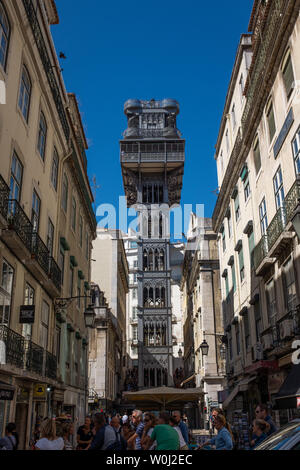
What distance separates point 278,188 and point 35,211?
9132mm

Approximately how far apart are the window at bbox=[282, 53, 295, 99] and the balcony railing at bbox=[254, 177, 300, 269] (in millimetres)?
3564

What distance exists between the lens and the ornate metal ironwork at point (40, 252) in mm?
15844

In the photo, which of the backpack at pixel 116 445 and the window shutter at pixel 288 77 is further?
the window shutter at pixel 288 77

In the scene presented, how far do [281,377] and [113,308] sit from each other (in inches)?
1536

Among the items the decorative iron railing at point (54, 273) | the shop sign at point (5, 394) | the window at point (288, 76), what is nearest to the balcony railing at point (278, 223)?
the window at point (288, 76)

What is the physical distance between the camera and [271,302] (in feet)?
60.5

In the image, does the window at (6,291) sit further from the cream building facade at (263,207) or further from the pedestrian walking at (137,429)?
the cream building facade at (263,207)

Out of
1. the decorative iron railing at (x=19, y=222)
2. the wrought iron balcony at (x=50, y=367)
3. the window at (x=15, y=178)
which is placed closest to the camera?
the decorative iron railing at (x=19, y=222)

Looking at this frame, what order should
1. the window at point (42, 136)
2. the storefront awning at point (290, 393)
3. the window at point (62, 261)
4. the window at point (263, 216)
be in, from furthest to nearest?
1. the window at point (62, 261)
2. the window at point (263, 216)
3. the window at point (42, 136)
4. the storefront awning at point (290, 393)

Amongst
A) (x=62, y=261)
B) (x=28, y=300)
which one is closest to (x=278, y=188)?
(x=28, y=300)

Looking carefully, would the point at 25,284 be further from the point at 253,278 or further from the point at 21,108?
the point at 253,278

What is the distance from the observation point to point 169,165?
75375mm

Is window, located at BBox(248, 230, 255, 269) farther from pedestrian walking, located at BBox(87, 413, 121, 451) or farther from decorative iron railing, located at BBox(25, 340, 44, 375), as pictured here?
pedestrian walking, located at BBox(87, 413, 121, 451)

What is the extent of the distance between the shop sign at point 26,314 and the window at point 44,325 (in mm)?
3458
